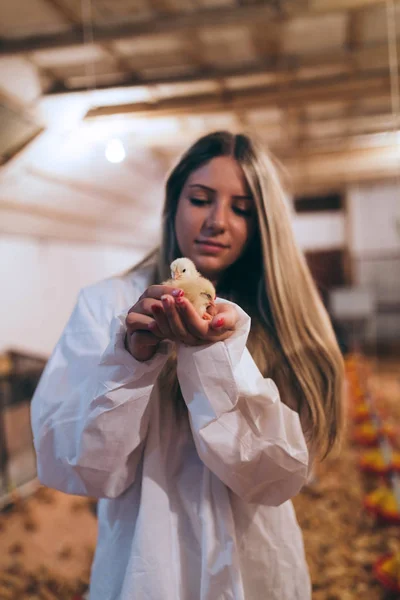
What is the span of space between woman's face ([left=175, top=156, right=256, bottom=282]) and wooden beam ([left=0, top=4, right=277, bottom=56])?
847 mm

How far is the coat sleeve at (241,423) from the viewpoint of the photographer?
0.56m

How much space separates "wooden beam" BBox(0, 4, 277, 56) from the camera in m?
1.32

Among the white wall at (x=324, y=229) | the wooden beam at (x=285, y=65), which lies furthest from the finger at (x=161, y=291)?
the white wall at (x=324, y=229)

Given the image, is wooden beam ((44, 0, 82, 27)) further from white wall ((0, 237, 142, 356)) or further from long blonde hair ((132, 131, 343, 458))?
long blonde hair ((132, 131, 343, 458))

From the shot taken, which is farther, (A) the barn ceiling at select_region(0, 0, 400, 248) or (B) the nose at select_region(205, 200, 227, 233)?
(A) the barn ceiling at select_region(0, 0, 400, 248)

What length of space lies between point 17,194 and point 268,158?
3.82ft

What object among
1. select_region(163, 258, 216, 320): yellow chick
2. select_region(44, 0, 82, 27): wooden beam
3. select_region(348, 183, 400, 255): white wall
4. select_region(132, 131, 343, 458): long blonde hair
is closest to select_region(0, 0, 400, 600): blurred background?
select_region(44, 0, 82, 27): wooden beam

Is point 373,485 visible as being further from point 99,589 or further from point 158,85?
point 158,85

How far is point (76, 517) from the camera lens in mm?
1771

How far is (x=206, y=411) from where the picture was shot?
58cm

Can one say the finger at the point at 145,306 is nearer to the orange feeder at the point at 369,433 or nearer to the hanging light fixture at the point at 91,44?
the hanging light fixture at the point at 91,44

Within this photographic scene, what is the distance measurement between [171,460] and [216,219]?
1.16ft

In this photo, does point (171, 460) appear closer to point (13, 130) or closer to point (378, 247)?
point (13, 130)

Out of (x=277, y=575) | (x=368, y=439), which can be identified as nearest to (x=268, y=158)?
(x=277, y=575)
